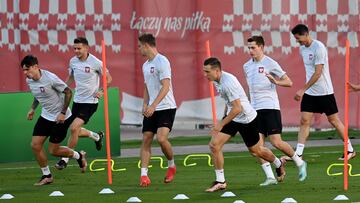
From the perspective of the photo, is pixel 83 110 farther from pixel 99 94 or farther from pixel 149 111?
pixel 149 111

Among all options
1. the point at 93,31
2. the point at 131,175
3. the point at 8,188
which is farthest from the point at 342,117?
the point at 8,188

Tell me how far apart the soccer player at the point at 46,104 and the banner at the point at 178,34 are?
8.83 metres

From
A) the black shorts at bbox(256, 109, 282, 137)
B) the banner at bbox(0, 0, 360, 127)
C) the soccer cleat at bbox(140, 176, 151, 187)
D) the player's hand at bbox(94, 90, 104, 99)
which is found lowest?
the soccer cleat at bbox(140, 176, 151, 187)

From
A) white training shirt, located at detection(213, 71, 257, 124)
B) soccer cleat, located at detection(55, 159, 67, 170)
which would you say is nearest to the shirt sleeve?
white training shirt, located at detection(213, 71, 257, 124)

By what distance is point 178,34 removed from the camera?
2997cm

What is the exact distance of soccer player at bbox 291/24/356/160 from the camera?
21906 mm

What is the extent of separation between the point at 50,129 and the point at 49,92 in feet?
2.08

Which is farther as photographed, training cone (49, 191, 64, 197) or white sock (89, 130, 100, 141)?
white sock (89, 130, 100, 141)

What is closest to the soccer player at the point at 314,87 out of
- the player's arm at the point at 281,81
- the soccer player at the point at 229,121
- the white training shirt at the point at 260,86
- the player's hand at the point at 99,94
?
the white training shirt at the point at 260,86

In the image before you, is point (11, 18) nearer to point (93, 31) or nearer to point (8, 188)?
point (93, 31)

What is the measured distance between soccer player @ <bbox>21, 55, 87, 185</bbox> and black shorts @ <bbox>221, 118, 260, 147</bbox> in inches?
121

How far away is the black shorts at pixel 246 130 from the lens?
18484 mm

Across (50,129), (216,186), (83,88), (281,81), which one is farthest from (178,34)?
(216,186)

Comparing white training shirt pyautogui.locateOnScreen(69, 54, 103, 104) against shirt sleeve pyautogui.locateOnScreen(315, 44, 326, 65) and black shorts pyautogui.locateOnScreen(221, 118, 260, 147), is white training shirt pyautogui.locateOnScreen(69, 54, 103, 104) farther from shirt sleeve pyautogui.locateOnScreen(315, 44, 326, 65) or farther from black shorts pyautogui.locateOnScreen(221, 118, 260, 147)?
black shorts pyautogui.locateOnScreen(221, 118, 260, 147)
